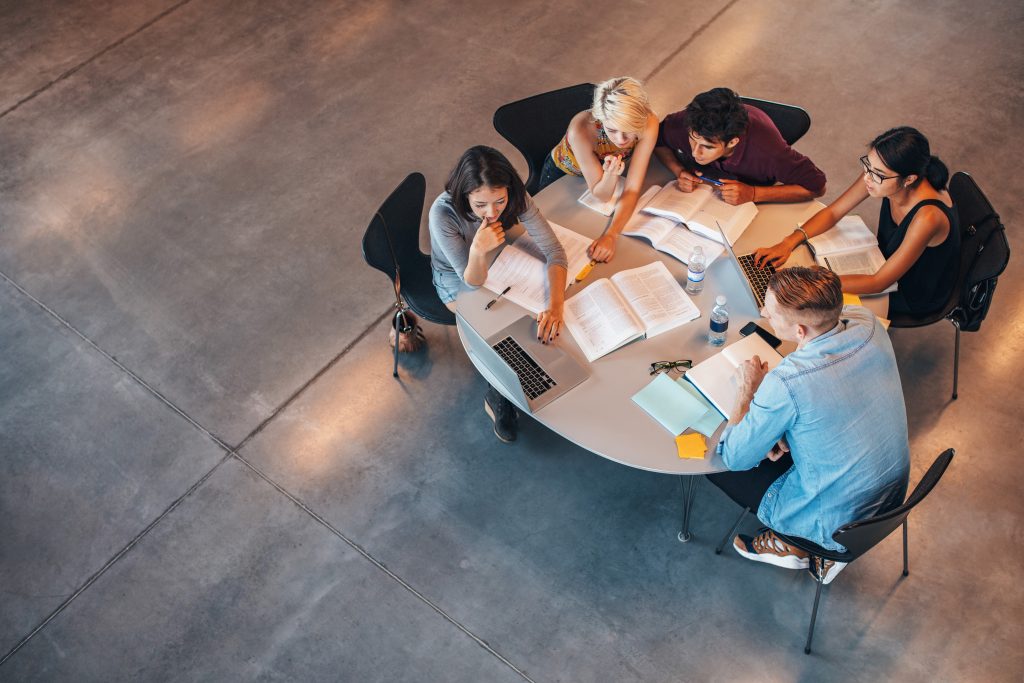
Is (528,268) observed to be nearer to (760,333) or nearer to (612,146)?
(612,146)

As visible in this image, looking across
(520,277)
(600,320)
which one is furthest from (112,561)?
(600,320)

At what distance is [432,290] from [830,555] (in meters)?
2.00

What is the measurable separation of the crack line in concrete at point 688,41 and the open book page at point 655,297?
2.57 meters

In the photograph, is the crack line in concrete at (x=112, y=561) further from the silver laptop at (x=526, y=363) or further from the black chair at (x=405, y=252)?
the silver laptop at (x=526, y=363)

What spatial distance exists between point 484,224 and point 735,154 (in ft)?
3.78

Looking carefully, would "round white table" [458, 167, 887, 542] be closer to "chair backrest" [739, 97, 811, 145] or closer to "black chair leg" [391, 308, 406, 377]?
"chair backrest" [739, 97, 811, 145]

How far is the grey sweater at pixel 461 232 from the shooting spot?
3209 millimetres

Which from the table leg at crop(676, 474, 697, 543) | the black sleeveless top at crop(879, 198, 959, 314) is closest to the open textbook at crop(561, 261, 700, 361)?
the table leg at crop(676, 474, 697, 543)

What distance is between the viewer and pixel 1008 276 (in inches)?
163

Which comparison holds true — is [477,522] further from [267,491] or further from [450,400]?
[267,491]

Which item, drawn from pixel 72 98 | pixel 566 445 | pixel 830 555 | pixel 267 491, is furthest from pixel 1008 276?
pixel 72 98

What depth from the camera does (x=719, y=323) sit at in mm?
2953

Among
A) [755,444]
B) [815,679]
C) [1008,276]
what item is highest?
[755,444]

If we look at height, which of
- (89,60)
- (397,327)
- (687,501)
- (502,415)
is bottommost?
(687,501)
